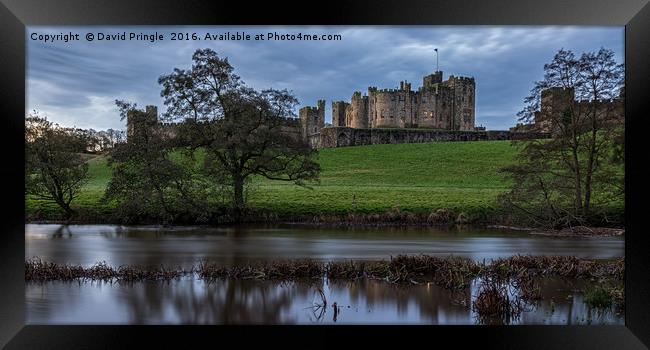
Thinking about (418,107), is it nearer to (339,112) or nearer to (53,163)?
(339,112)

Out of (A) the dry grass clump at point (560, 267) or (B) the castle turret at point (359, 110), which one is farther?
(B) the castle turret at point (359, 110)

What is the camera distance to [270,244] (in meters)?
18.0

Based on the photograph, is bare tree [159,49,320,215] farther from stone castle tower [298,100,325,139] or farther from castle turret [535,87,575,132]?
stone castle tower [298,100,325,139]

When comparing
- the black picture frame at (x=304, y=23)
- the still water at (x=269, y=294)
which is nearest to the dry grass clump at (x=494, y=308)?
the still water at (x=269, y=294)

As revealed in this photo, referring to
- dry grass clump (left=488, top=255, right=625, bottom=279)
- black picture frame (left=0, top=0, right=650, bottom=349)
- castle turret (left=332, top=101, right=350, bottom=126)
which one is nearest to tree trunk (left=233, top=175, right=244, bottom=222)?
dry grass clump (left=488, top=255, right=625, bottom=279)

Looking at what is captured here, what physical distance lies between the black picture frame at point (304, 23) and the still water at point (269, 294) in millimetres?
1021

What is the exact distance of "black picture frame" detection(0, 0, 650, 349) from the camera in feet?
25.9

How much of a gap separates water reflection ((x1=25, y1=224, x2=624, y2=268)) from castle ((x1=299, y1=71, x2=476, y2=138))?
49953 millimetres

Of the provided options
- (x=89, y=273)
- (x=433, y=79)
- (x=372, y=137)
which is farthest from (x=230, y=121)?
(x=433, y=79)

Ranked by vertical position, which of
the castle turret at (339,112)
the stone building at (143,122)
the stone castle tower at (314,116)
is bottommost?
the stone building at (143,122)

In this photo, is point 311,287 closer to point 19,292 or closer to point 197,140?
point 19,292

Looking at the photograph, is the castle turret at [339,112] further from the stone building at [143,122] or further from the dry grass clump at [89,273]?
the dry grass clump at [89,273]

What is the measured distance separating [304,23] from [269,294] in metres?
5.27

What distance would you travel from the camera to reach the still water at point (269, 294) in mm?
9336
